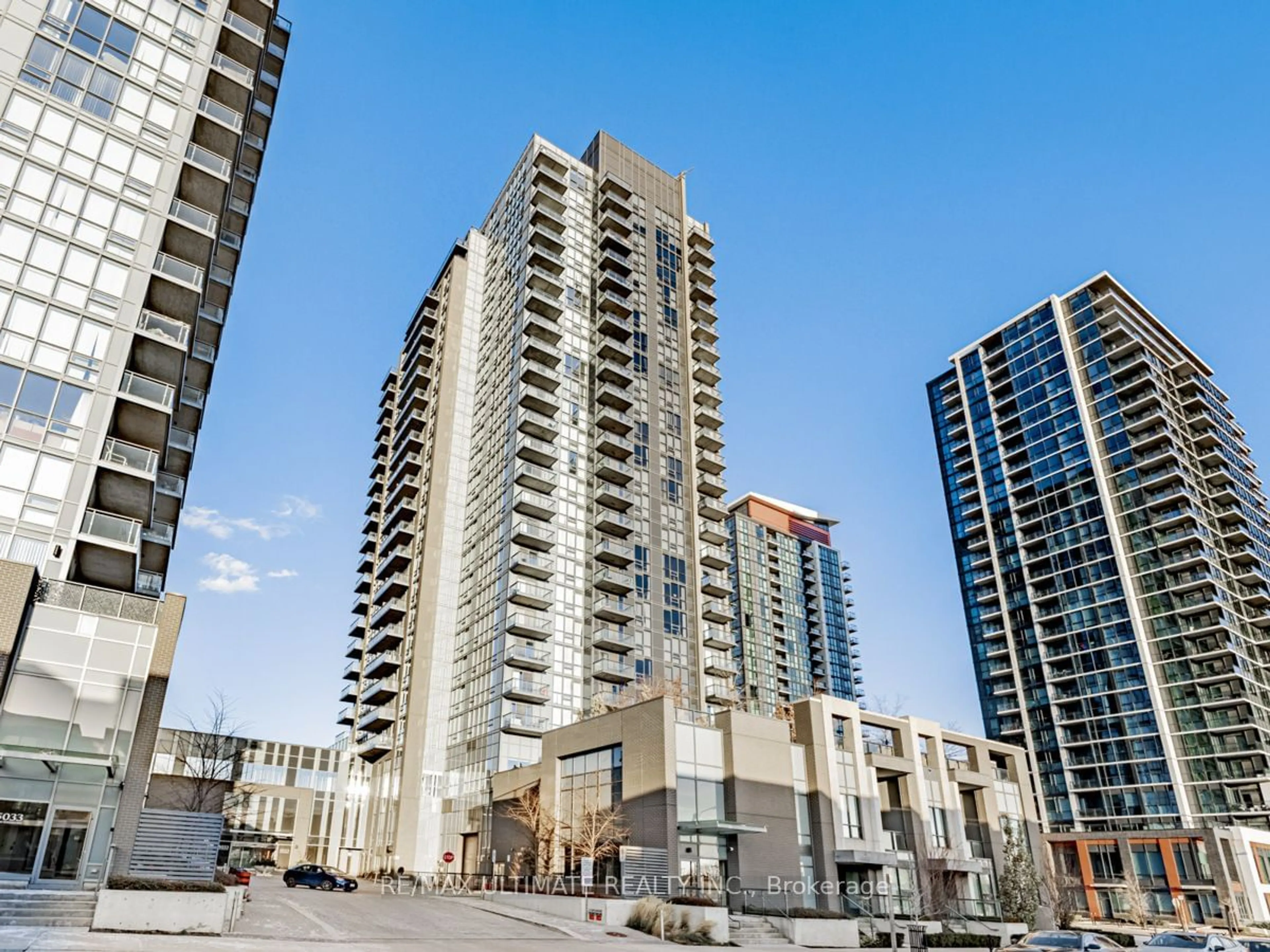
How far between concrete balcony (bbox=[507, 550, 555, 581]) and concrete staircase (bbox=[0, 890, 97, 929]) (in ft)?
131

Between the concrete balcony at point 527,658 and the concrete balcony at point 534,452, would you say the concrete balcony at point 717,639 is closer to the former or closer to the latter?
the concrete balcony at point 527,658

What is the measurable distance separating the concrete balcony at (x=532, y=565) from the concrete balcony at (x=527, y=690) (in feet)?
24.4

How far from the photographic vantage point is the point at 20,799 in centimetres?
2628

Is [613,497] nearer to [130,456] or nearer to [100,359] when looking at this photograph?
[130,456]

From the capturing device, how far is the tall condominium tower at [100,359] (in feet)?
89.8

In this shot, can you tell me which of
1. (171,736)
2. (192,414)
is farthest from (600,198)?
(171,736)

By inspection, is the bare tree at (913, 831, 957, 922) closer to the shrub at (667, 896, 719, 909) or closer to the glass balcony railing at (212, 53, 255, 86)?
the shrub at (667, 896, 719, 909)

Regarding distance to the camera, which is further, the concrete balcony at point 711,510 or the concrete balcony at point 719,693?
the concrete balcony at point 711,510

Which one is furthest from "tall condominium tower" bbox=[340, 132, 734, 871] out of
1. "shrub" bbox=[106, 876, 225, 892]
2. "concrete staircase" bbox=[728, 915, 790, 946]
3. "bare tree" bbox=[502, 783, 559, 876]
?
"shrub" bbox=[106, 876, 225, 892]

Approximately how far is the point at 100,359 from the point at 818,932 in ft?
117

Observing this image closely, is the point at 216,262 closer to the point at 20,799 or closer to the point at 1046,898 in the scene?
the point at 20,799

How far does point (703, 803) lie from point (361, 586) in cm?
5895

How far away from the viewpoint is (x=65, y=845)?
2647cm

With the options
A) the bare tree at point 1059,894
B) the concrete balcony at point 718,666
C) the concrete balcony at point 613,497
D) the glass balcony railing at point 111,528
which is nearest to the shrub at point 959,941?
→ the bare tree at point 1059,894
